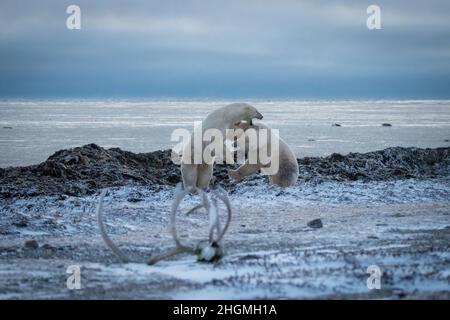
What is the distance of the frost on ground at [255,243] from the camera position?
5445 millimetres

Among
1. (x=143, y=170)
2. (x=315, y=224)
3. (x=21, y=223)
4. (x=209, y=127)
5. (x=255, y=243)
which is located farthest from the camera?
(x=143, y=170)

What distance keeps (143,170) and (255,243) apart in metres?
5.63

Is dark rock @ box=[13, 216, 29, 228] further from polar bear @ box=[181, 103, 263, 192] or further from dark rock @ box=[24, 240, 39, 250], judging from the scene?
polar bear @ box=[181, 103, 263, 192]

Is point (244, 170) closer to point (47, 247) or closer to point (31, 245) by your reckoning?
point (47, 247)

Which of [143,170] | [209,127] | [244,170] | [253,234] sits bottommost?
[253,234]

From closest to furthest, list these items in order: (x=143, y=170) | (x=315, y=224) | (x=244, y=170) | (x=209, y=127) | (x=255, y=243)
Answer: (x=255, y=243) → (x=209, y=127) → (x=315, y=224) → (x=244, y=170) → (x=143, y=170)

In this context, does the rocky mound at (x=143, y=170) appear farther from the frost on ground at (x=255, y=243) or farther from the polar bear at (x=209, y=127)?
the polar bear at (x=209, y=127)

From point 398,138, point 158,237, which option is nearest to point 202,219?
point 158,237

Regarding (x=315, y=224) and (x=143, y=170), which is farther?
(x=143, y=170)


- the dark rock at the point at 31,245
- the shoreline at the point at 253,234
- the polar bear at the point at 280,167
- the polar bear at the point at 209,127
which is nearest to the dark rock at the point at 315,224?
the shoreline at the point at 253,234

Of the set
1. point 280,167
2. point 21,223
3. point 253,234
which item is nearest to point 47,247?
point 21,223

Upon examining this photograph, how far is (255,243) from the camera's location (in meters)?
7.46
